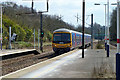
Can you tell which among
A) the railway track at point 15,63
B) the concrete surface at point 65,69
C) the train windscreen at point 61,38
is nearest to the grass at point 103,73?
the concrete surface at point 65,69

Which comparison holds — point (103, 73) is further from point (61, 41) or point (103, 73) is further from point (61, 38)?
point (61, 38)

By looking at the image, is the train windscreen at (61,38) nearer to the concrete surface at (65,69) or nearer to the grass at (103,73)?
the concrete surface at (65,69)

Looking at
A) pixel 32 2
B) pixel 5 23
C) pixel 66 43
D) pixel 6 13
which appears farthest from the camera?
pixel 6 13

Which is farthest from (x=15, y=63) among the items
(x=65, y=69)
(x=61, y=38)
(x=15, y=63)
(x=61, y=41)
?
(x=61, y=38)

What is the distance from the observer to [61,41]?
2658 cm

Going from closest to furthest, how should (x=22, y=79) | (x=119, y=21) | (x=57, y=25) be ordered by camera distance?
(x=119, y=21) → (x=22, y=79) → (x=57, y=25)

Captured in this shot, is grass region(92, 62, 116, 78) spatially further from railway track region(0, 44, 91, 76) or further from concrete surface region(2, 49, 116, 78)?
railway track region(0, 44, 91, 76)

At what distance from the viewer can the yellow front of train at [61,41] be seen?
2641 centimetres

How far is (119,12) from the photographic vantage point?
818cm

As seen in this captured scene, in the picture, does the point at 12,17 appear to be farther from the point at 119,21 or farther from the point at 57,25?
the point at 119,21

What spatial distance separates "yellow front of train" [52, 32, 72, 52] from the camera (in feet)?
86.6

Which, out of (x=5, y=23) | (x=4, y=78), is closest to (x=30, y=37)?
(x=5, y=23)

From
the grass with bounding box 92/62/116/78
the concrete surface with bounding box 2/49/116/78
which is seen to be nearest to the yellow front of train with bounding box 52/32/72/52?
the concrete surface with bounding box 2/49/116/78

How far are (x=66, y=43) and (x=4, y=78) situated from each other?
705 inches
